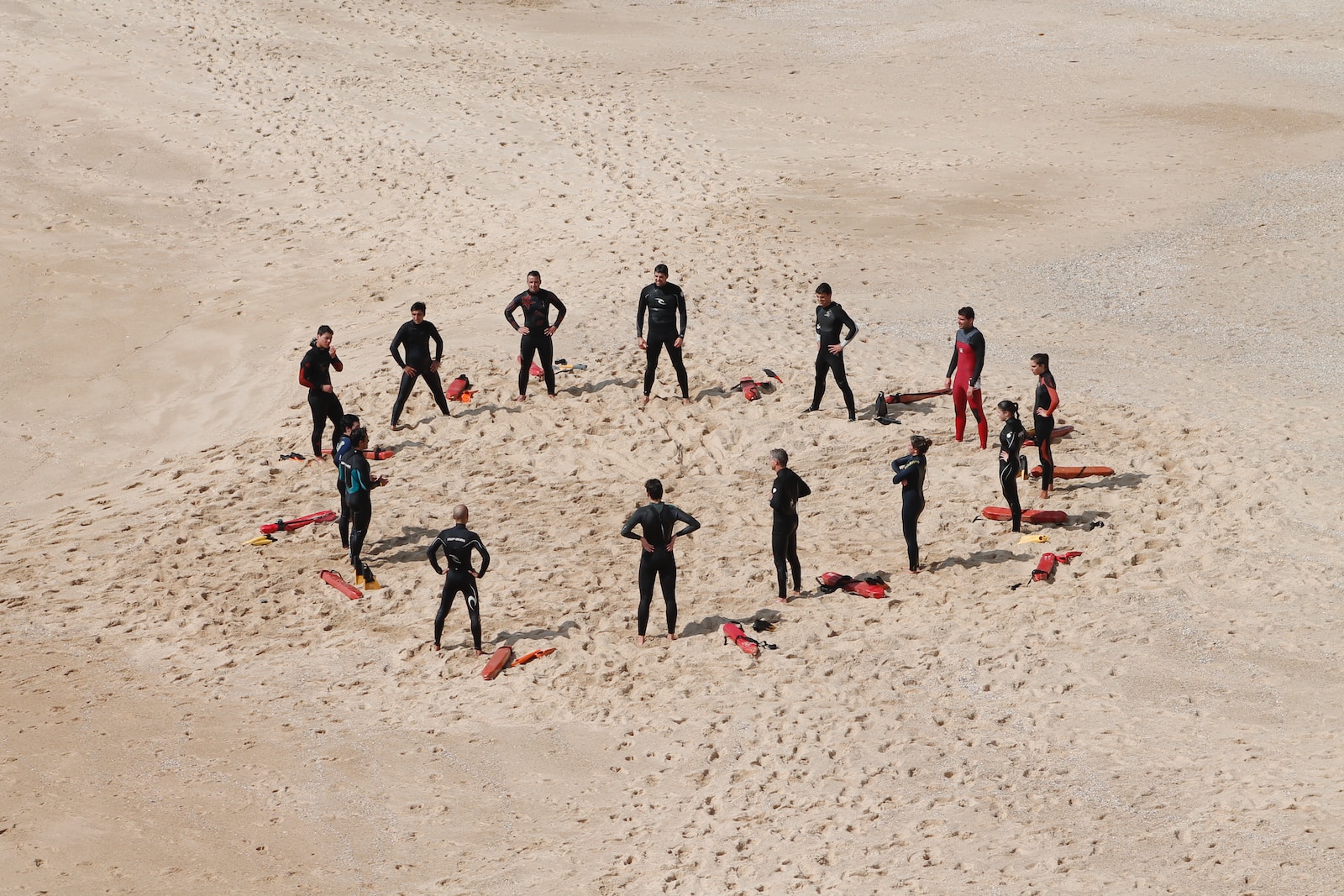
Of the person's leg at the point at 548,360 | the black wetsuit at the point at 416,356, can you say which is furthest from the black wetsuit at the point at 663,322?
the black wetsuit at the point at 416,356

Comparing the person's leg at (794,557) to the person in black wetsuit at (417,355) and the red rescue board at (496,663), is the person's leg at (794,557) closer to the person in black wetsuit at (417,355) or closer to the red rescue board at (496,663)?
the red rescue board at (496,663)

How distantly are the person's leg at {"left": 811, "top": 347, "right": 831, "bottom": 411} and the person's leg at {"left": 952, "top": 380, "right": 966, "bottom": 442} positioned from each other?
1765 mm

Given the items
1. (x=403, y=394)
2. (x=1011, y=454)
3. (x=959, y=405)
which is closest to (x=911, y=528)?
(x=1011, y=454)

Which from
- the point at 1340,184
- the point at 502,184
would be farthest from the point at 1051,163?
the point at 502,184

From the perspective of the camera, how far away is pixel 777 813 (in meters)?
10.6

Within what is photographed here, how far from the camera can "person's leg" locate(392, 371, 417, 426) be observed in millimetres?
18078

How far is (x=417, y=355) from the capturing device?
17844 mm

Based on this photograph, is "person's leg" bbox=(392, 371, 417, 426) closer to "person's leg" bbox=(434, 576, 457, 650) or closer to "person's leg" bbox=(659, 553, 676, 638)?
"person's leg" bbox=(434, 576, 457, 650)

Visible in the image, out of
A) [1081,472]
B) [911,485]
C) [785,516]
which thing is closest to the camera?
[785,516]

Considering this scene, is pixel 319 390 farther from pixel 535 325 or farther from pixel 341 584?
pixel 341 584

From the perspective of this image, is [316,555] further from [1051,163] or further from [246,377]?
[1051,163]

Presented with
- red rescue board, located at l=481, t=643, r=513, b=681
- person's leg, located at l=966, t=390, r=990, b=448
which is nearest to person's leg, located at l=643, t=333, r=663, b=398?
person's leg, located at l=966, t=390, r=990, b=448

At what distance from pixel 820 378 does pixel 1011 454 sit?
3.95m

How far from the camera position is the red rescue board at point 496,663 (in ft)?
42.6
